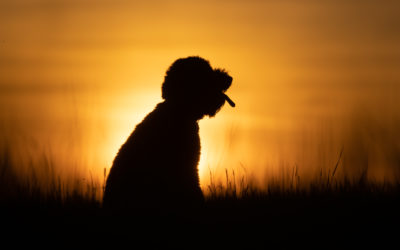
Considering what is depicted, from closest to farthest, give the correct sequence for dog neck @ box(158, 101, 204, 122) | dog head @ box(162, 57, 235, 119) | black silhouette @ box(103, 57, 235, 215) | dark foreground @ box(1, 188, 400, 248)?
dark foreground @ box(1, 188, 400, 248), black silhouette @ box(103, 57, 235, 215), dog neck @ box(158, 101, 204, 122), dog head @ box(162, 57, 235, 119)

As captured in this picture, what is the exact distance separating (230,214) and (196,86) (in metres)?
1.53

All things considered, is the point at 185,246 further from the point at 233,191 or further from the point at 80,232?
the point at 233,191

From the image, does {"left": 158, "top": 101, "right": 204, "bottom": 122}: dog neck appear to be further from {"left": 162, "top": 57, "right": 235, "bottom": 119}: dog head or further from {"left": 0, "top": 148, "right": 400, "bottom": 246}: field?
{"left": 0, "top": 148, "right": 400, "bottom": 246}: field

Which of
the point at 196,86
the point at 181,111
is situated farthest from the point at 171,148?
the point at 196,86

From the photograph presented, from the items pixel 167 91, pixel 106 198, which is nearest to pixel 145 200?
pixel 106 198

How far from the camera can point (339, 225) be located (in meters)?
5.48

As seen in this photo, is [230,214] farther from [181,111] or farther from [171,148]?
[181,111]

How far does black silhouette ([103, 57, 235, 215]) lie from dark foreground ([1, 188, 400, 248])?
23 cm

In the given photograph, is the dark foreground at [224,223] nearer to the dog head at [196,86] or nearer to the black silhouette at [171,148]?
the black silhouette at [171,148]

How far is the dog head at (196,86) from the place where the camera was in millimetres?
6719

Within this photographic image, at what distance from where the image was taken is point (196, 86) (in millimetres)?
6805

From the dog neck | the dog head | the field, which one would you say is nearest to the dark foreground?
the field

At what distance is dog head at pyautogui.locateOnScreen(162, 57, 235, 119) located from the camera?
6.72 meters

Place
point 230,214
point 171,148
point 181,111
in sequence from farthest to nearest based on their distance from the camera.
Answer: point 181,111 < point 171,148 < point 230,214
